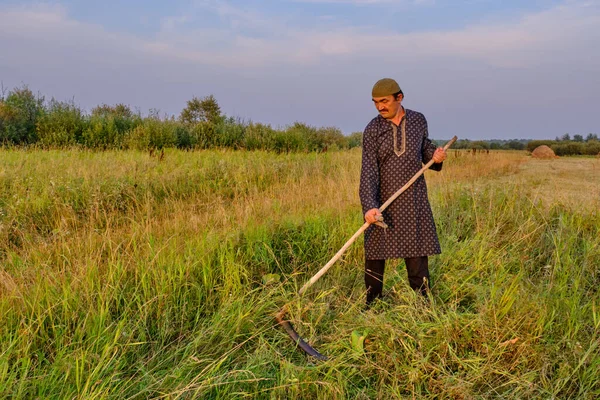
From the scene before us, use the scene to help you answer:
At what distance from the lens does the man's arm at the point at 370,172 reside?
2.90 m

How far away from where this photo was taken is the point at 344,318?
2834 millimetres

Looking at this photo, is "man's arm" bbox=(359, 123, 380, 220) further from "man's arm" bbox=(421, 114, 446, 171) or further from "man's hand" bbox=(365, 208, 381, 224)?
"man's arm" bbox=(421, 114, 446, 171)

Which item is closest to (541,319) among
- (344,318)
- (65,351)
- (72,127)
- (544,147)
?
(344,318)

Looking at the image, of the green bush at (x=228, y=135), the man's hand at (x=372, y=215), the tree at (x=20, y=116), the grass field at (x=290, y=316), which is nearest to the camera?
the grass field at (x=290, y=316)

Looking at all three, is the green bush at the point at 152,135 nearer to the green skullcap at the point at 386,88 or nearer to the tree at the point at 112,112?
the tree at the point at 112,112

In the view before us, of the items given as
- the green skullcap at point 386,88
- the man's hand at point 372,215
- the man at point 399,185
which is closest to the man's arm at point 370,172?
the man at point 399,185

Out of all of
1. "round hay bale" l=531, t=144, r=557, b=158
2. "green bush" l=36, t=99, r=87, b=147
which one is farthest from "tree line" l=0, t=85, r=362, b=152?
"round hay bale" l=531, t=144, r=557, b=158

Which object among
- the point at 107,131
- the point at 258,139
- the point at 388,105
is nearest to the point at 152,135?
the point at 107,131

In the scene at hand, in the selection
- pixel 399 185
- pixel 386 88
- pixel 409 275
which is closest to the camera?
pixel 386 88

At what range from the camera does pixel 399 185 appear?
9.45 ft

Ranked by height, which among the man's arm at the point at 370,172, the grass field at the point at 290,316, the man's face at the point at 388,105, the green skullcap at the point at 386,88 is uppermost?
the green skullcap at the point at 386,88

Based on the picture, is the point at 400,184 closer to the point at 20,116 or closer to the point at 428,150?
the point at 428,150

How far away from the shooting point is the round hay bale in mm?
24095

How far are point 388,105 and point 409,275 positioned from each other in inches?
46.3
